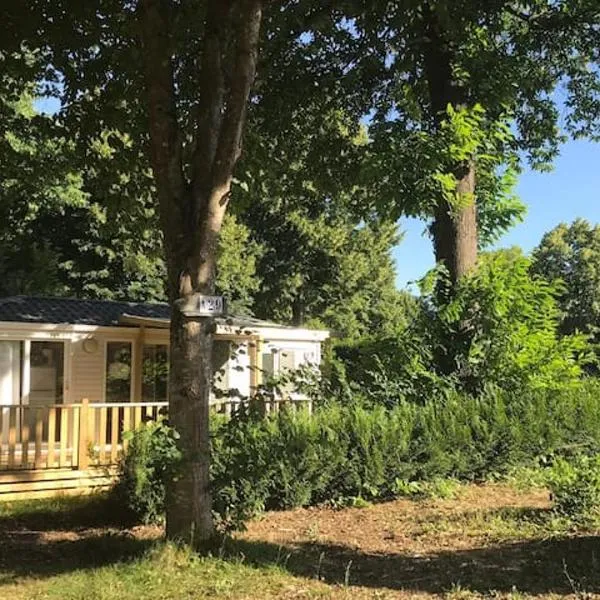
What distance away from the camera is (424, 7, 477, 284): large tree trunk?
1148 cm

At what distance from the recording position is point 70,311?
1659 cm

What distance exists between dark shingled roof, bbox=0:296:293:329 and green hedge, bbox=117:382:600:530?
6.09 metres

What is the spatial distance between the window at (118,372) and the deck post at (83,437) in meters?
5.01

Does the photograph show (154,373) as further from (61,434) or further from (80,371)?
(61,434)

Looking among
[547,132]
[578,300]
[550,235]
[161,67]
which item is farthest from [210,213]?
[550,235]

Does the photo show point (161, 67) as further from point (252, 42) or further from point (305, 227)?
point (305, 227)

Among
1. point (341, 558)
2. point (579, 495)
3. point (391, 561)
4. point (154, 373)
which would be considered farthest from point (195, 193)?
point (154, 373)

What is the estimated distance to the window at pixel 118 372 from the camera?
16344mm

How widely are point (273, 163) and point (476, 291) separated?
173 inches

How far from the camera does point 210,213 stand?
598cm

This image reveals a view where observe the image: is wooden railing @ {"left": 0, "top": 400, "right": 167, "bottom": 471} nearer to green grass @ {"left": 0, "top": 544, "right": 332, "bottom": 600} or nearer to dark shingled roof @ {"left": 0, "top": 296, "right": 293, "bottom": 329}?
dark shingled roof @ {"left": 0, "top": 296, "right": 293, "bottom": 329}

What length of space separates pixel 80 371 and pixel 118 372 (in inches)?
39.8

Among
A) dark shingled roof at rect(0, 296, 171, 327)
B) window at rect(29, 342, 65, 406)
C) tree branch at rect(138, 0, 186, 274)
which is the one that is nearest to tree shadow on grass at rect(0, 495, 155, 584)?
tree branch at rect(138, 0, 186, 274)

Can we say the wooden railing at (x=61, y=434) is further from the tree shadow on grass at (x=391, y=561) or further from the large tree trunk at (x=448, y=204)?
the tree shadow on grass at (x=391, y=561)
